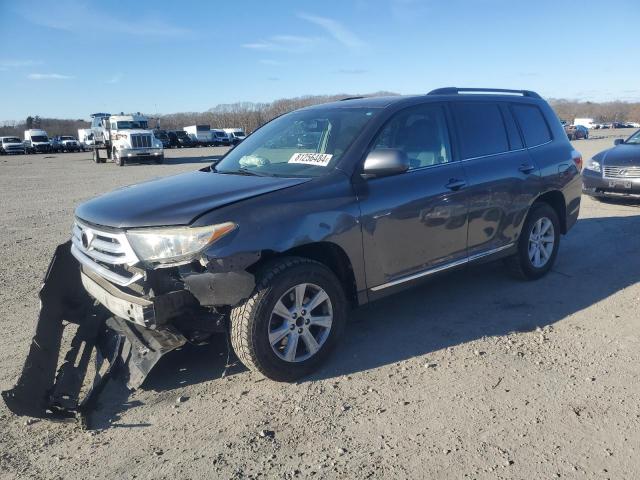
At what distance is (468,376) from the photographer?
11.6 feet

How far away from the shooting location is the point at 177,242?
10.1ft

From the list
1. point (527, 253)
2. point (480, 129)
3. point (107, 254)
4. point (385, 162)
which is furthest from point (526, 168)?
point (107, 254)

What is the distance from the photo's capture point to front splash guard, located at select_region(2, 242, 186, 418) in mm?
3148

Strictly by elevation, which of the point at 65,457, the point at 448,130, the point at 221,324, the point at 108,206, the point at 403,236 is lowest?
the point at 65,457

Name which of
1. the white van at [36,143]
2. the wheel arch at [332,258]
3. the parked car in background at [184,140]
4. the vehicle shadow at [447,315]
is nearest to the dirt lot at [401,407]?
the vehicle shadow at [447,315]

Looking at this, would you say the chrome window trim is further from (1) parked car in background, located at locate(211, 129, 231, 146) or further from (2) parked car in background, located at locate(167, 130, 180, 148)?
(1) parked car in background, located at locate(211, 129, 231, 146)

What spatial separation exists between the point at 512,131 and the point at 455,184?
1332 millimetres

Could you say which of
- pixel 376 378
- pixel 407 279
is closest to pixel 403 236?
pixel 407 279

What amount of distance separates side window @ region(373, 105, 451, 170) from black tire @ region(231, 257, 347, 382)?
3.89ft

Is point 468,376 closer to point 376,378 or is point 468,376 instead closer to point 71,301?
point 376,378

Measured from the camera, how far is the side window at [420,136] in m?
4.12

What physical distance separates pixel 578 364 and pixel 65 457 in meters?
3.35

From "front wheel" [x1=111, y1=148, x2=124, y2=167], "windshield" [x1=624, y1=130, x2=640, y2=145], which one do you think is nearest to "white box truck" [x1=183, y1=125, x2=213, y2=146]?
"front wheel" [x1=111, y1=148, x2=124, y2=167]

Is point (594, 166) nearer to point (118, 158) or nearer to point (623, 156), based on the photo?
point (623, 156)
